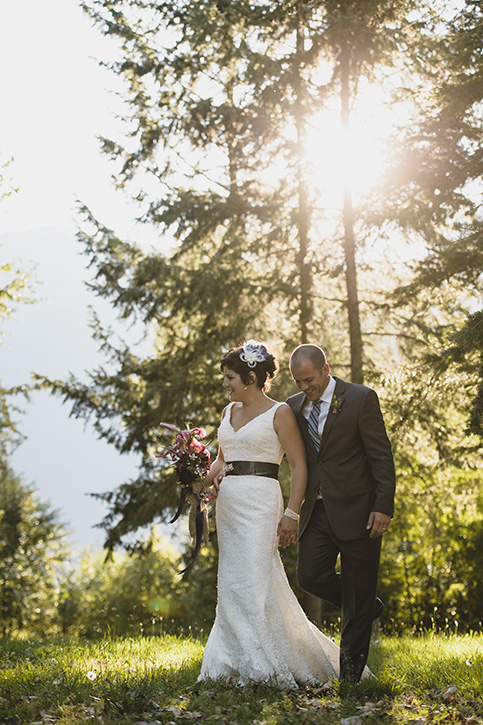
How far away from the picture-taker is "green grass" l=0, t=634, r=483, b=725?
4250 millimetres

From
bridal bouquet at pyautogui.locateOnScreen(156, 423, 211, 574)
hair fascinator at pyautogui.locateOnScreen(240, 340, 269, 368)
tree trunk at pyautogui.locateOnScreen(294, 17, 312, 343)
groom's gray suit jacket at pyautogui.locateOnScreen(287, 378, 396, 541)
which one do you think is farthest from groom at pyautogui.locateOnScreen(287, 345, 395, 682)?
tree trunk at pyautogui.locateOnScreen(294, 17, 312, 343)

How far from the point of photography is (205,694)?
475 cm

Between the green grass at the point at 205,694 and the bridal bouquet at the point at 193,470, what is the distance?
1.02 meters

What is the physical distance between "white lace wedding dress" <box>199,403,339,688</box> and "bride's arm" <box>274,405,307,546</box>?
9 centimetres

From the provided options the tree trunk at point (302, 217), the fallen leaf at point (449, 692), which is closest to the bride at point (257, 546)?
the fallen leaf at point (449, 692)

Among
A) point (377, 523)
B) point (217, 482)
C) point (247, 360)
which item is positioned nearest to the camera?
point (377, 523)

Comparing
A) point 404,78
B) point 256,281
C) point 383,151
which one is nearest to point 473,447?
point 383,151

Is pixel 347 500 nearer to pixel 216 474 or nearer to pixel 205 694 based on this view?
pixel 216 474

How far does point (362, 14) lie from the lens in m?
11.6

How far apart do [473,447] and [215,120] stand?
7831mm

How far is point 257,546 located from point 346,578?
0.68m

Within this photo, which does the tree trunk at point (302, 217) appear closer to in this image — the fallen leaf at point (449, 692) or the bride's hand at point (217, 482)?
the bride's hand at point (217, 482)

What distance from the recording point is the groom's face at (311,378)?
5402 millimetres

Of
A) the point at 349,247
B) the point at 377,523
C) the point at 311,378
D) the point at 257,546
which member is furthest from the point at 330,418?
the point at 349,247
